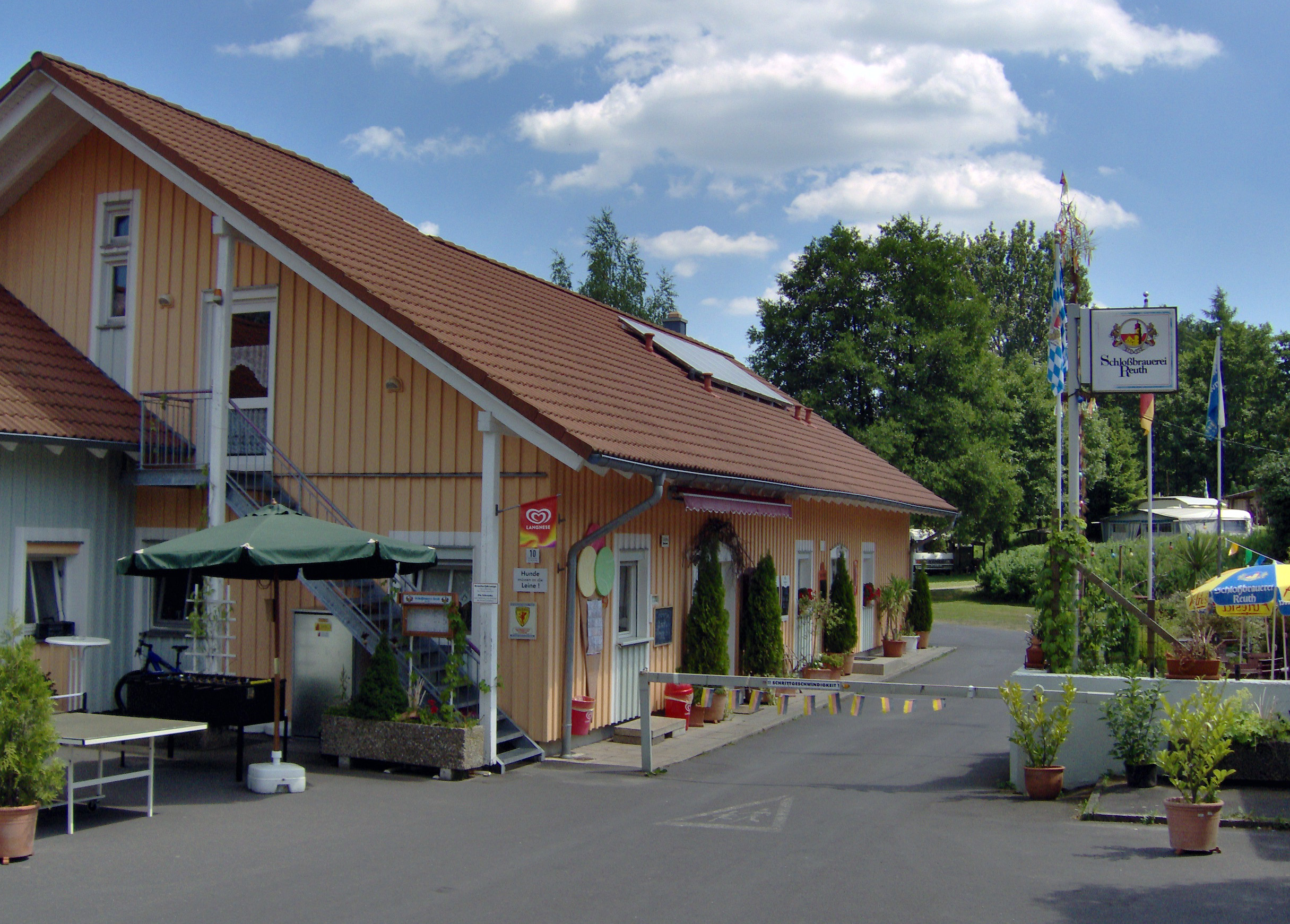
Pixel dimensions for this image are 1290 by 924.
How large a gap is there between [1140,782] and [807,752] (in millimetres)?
3919

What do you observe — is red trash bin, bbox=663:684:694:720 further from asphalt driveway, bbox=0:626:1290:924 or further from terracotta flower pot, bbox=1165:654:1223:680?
terracotta flower pot, bbox=1165:654:1223:680

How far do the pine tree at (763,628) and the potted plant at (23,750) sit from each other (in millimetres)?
10228

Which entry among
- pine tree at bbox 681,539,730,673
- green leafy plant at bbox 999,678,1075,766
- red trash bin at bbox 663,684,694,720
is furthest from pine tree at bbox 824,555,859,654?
green leafy plant at bbox 999,678,1075,766

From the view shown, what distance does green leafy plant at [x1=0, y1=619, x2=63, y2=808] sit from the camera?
7355 mm

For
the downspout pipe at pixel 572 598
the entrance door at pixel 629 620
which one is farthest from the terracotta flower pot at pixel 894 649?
the downspout pipe at pixel 572 598

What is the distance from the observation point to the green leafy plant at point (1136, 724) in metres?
9.65

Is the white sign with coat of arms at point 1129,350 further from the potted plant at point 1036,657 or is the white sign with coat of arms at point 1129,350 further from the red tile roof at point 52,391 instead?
the red tile roof at point 52,391

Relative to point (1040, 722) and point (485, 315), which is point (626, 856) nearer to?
point (1040, 722)

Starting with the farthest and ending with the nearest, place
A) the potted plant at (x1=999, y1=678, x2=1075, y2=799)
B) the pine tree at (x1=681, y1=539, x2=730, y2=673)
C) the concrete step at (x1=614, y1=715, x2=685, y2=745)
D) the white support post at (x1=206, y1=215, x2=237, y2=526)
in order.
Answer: the pine tree at (x1=681, y1=539, x2=730, y2=673)
the concrete step at (x1=614, y1=715, x2=685, y2=745)
the white support post at (x1=206, y1=215, x2=237, y2=526)
the potted plant at (x1=999, y1=678, x2=1075, y2=799)

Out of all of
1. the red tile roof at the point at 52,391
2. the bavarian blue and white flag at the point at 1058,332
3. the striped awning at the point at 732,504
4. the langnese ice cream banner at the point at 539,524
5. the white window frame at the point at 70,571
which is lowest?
the white window frame at the point at 70,571

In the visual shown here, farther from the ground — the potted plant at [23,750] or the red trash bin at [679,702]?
the potted plant at [23,750]

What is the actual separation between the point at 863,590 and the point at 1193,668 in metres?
12.3

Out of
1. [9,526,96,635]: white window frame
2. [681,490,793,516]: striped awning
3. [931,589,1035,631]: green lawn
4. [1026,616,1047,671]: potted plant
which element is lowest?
[931,589,1035,631]: green lawn

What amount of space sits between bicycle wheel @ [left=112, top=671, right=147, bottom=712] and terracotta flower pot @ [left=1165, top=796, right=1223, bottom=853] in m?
9.37
